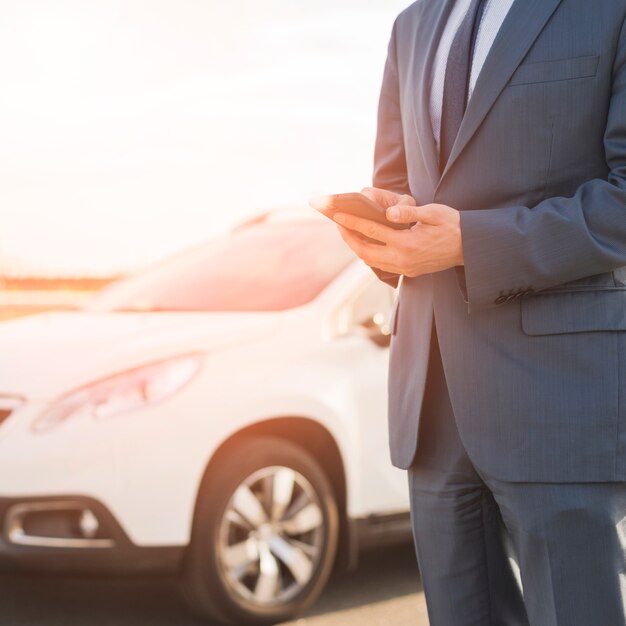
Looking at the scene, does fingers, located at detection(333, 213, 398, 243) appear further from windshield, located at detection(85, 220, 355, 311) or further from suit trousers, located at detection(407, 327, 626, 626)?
windshield, located at detection(85, 220, 355, 311)

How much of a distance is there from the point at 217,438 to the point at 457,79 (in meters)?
2.09

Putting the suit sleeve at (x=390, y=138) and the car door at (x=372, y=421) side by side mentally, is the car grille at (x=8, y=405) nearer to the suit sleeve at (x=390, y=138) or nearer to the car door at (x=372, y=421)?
the car door at (x=372, y=421)

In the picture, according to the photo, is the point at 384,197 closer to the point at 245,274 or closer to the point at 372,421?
the point at 372,421

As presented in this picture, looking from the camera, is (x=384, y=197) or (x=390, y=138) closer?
(x=384, y=197)

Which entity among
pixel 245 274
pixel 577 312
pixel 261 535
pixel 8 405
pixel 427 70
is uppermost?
pixel 427 70

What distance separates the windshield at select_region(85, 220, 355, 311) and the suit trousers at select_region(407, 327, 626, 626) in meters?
2.29

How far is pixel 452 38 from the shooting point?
2162 millimetres

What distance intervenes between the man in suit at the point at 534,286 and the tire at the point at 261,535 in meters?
1.87

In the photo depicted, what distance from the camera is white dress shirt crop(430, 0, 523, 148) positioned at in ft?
A: 6.78

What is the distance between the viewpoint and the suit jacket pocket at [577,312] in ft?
6.40

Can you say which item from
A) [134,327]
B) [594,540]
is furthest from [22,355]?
[594,540]

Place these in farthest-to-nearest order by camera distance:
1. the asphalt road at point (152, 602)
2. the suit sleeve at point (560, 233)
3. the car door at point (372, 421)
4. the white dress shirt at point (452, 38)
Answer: the car door at point (372, 421) < the asphalt road at point (152, 602) < the white dress shirt at point (452, 38) < the suit sleeve at point (560, 233)

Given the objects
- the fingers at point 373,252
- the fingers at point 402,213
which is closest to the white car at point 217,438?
the fingers at point 373,252

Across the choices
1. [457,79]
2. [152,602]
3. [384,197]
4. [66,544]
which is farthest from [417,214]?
[152,602]
